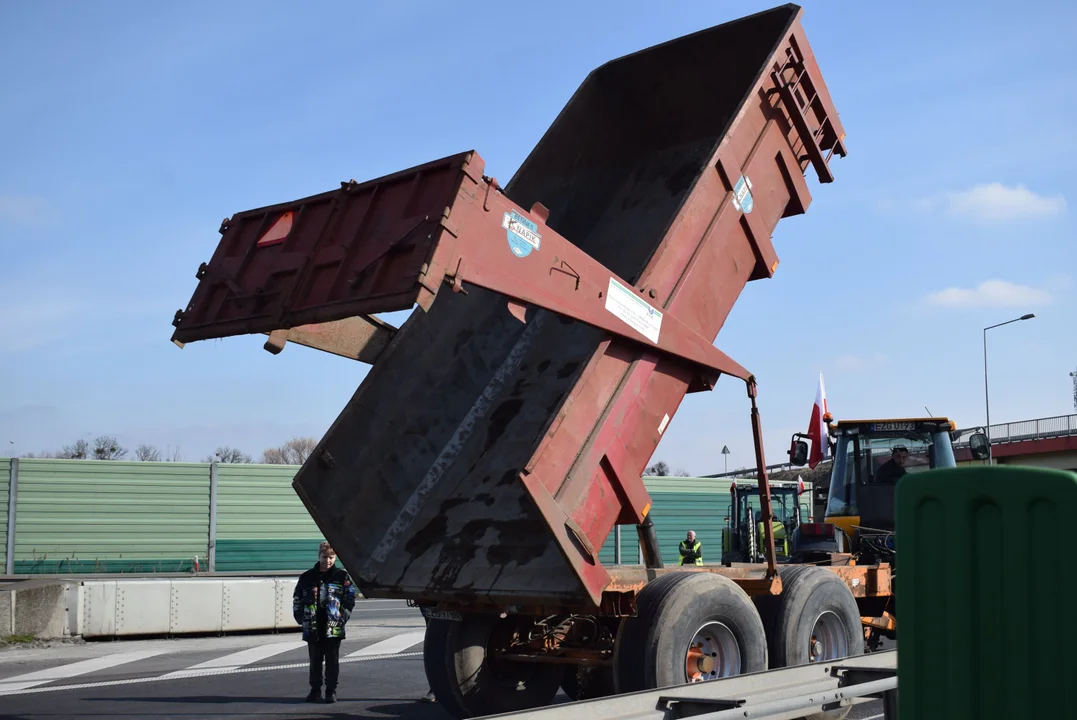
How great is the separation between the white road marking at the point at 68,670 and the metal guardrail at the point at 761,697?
26.4 ft

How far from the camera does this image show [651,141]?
938 cm

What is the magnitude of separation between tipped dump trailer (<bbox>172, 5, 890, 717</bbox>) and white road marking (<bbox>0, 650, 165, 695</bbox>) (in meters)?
4.91

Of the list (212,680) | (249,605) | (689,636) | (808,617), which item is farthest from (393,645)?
(689,636)

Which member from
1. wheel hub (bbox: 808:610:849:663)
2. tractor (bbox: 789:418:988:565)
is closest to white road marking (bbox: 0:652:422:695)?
tractor (bbox: 789:418:988:565)

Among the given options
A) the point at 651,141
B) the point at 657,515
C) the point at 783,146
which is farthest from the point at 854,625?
the point at 657,515

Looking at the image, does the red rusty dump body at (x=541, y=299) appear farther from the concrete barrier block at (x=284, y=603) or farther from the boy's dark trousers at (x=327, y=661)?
the concrete barrier block at (x=284, y=603)

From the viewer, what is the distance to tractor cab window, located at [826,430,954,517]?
1147 cm

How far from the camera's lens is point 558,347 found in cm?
802

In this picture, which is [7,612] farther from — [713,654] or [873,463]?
[873,463]

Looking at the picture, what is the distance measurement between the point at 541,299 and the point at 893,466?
6.76 metres

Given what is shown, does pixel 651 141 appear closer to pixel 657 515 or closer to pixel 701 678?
pixel 701 678

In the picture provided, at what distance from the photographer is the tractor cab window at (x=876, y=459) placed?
37.6ft

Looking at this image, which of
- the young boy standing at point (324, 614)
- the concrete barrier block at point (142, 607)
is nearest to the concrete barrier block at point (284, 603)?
the concrete barrier block at point (142, 607)

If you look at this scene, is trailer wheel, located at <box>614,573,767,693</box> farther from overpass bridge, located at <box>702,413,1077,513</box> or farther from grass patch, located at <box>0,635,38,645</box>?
overpass bridge, located at <box>702,413,1077,513</box>
